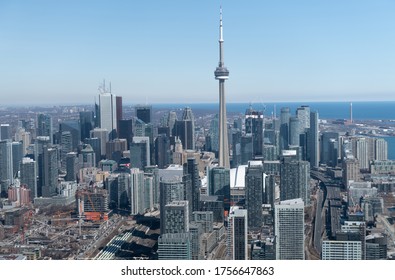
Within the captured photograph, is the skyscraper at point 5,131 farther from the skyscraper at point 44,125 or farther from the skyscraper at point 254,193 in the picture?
the skyscraper at point 254,193

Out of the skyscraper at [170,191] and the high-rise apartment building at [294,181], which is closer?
the skyscraper at [170,191]

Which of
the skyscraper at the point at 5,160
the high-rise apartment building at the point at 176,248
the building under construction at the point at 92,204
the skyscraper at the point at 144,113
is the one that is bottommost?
the building under construction at the point at 92,204

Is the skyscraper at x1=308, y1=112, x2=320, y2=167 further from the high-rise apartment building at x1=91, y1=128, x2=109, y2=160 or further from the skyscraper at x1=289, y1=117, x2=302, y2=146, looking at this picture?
the high-rise apartment building at x1=91, y1=128, x2=109, y2=160

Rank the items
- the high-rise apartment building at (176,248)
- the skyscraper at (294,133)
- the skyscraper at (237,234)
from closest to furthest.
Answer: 1. the high-rise apartment building at (176,248)
2. the skyscraper at (237,234)
3. the skyscraper at (294,133)

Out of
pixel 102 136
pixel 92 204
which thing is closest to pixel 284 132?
pixel 102 136

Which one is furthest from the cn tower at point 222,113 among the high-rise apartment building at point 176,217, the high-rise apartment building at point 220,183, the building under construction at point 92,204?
the building under construction at point 92,204

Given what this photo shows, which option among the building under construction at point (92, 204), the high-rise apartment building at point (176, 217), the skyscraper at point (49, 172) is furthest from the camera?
the skyscraper at point (49, 172)
